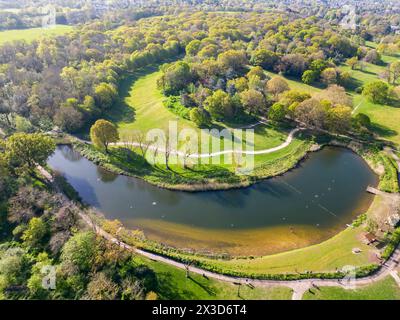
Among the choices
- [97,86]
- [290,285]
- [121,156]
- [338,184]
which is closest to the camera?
[290,285]

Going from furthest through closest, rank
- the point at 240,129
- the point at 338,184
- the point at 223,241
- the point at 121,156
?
the point at 240,129
the point at 121,156
the point at 338,184
the point at 223,241

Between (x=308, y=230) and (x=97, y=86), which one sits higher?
(x=97, y=86)

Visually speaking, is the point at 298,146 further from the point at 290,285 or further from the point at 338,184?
the point at 290,285

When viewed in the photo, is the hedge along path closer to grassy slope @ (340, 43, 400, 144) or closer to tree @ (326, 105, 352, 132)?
tree @ (326, 105, 352, 132)

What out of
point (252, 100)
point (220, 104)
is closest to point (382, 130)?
point (252, 100)

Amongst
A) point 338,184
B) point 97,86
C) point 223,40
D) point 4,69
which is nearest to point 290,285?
point 338,184

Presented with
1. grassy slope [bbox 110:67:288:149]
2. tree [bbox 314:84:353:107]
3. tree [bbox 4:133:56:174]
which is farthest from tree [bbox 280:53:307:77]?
tree [bbox 4:133:56:174]
